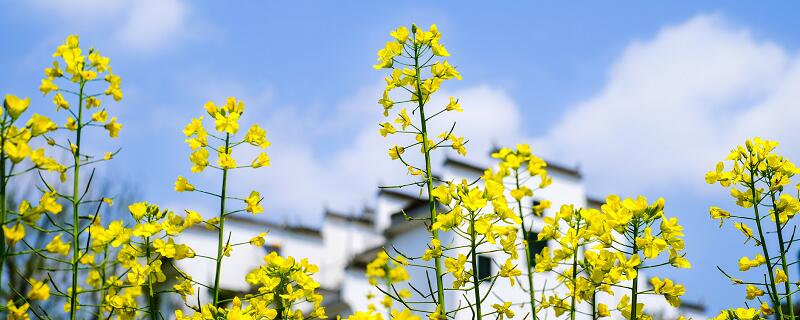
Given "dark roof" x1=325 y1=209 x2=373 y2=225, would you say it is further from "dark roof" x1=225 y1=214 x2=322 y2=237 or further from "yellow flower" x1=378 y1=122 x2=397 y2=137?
"yellow flower" x1=378 y1=122 x2=397 y2=137

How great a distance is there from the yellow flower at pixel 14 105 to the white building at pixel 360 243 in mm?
14432

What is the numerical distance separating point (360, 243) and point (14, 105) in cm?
2192

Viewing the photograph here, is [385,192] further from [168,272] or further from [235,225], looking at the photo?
[168,272]

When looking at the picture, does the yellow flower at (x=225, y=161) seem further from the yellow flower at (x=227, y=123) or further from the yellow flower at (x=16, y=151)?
the yellow flower at (x=16, y=151)

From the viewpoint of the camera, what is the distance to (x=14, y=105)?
1.97 metres

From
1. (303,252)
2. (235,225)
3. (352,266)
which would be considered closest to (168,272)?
(235,225)

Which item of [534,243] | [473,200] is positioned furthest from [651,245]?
[534,243]

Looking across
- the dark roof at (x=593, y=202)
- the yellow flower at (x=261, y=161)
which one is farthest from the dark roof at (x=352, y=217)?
the yellow flower at (x=261, y=161)

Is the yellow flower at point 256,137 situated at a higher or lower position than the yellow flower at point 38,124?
higher

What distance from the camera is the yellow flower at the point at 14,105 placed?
1.96m

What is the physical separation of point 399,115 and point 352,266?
16.5 meters

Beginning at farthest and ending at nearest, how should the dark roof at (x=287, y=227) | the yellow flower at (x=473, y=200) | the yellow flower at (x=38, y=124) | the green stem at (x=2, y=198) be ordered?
the dark roof at (x=287, y=227), the yellow flower at (x=473, y=200), the yellow flower at (x=38, y=124), the green stem at (x=2, y=198)

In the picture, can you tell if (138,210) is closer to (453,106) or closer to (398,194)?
(453,106)

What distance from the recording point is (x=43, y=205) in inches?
78.5
